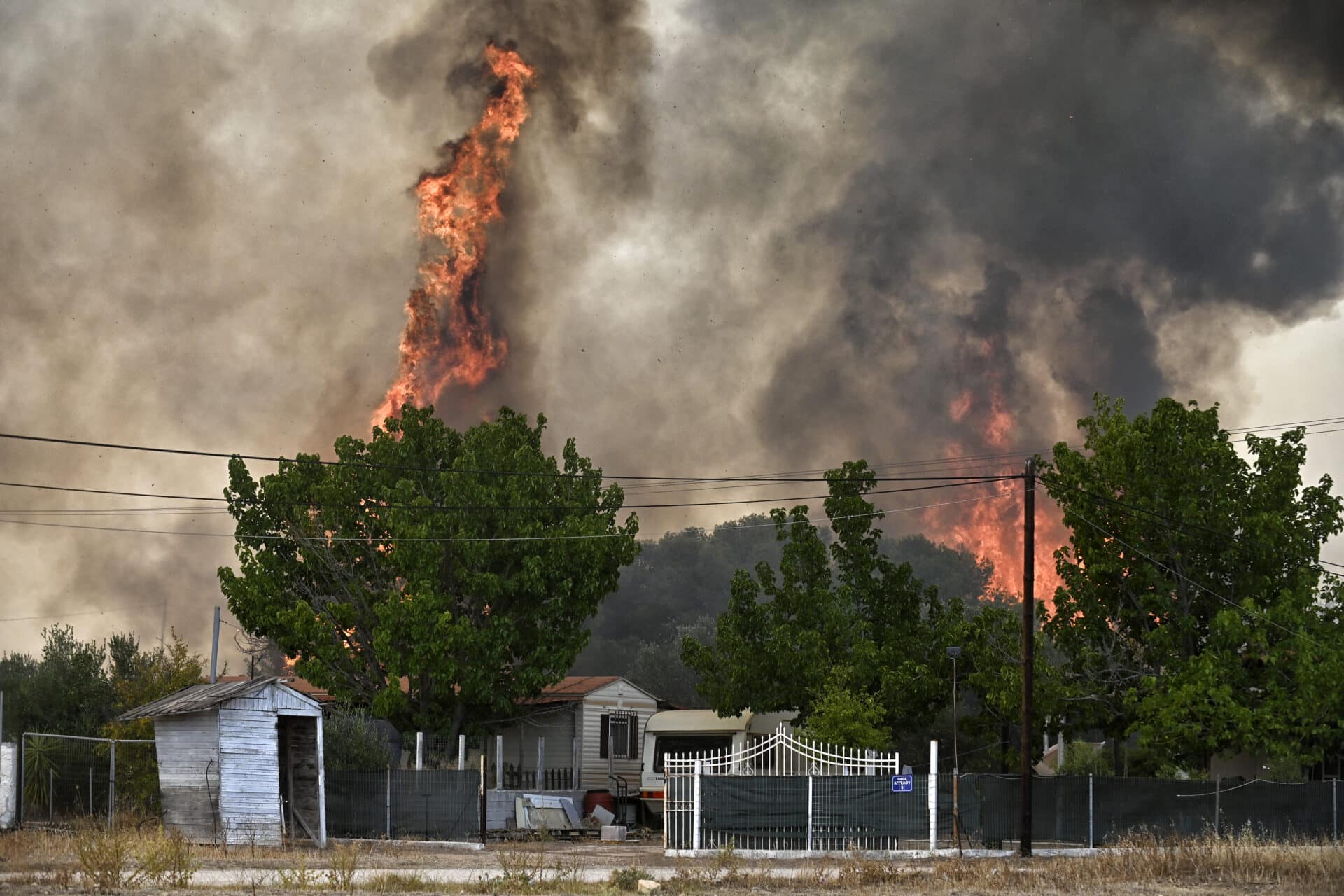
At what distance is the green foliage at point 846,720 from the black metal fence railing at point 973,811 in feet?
25.1

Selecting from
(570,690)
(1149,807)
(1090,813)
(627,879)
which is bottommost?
(1090,813)

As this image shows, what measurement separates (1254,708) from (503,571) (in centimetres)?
2412

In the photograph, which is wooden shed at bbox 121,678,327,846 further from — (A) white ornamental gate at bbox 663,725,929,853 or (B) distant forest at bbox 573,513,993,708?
(B) distant forest at bbox 573,513,993,708

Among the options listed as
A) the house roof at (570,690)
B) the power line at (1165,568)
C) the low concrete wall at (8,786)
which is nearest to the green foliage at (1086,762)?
the power line at (1165,568)

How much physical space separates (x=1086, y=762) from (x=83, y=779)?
96.8 ft

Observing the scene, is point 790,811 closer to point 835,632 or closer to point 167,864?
point 167,864

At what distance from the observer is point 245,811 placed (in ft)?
105

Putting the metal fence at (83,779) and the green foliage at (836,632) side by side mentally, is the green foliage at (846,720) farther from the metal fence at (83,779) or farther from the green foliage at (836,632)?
the metal fence at (83,779)

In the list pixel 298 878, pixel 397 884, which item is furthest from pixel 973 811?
pixel 298 878

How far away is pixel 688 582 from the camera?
113 meters

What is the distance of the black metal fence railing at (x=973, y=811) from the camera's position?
31.7 metres

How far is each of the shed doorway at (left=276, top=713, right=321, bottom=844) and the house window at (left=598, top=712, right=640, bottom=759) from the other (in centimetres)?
1854

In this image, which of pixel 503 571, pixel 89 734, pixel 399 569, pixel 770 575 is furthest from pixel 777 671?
pixel 89 734

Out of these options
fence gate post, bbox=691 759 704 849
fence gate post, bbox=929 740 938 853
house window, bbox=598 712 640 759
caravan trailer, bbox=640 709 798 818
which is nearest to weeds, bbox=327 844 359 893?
fence gate post, bbox=691 759 704 849
